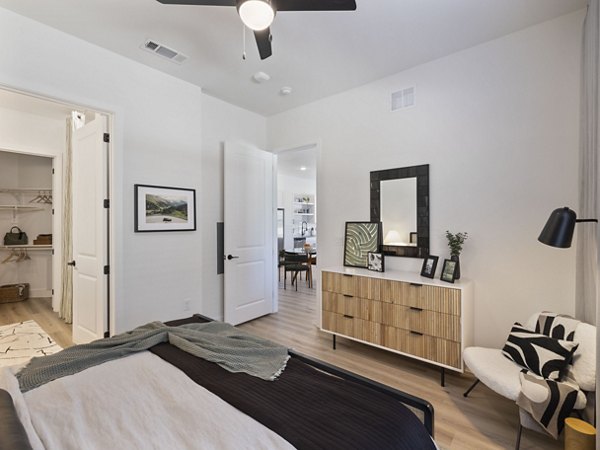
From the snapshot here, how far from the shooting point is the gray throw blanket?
143 centimetres

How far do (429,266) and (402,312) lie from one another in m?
0.51

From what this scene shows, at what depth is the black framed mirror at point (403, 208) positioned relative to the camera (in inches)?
119

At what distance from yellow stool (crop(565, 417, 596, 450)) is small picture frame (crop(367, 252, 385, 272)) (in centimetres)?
175

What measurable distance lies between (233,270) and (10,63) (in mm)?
2760

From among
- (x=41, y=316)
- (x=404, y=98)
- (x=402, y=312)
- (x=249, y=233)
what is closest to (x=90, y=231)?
(x=249, y=233)

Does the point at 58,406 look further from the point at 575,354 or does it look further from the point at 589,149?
the point at 589,149

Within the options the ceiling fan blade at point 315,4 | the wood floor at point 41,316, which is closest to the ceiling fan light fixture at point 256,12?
the ceiling fan blade at point 315,4

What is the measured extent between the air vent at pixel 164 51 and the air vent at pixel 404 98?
85.3 inches

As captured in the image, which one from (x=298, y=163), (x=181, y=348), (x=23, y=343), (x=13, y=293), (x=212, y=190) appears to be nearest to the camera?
(x=181, y=348)

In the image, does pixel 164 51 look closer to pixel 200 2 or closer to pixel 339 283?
pixel 200 2

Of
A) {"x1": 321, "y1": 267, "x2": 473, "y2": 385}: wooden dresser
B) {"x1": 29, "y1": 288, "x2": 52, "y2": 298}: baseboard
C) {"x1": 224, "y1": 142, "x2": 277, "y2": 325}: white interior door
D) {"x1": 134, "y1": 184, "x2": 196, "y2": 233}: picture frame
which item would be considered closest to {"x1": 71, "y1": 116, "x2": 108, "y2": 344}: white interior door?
{"x1": 134, "y1": 184, "x2": 196, "y2": 233}: picture frame

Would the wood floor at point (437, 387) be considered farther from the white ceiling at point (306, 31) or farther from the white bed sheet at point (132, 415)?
the white ceiling at point (306, 31)

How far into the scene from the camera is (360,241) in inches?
135

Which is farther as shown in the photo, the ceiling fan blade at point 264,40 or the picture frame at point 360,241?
the picture frame at point 360,241
